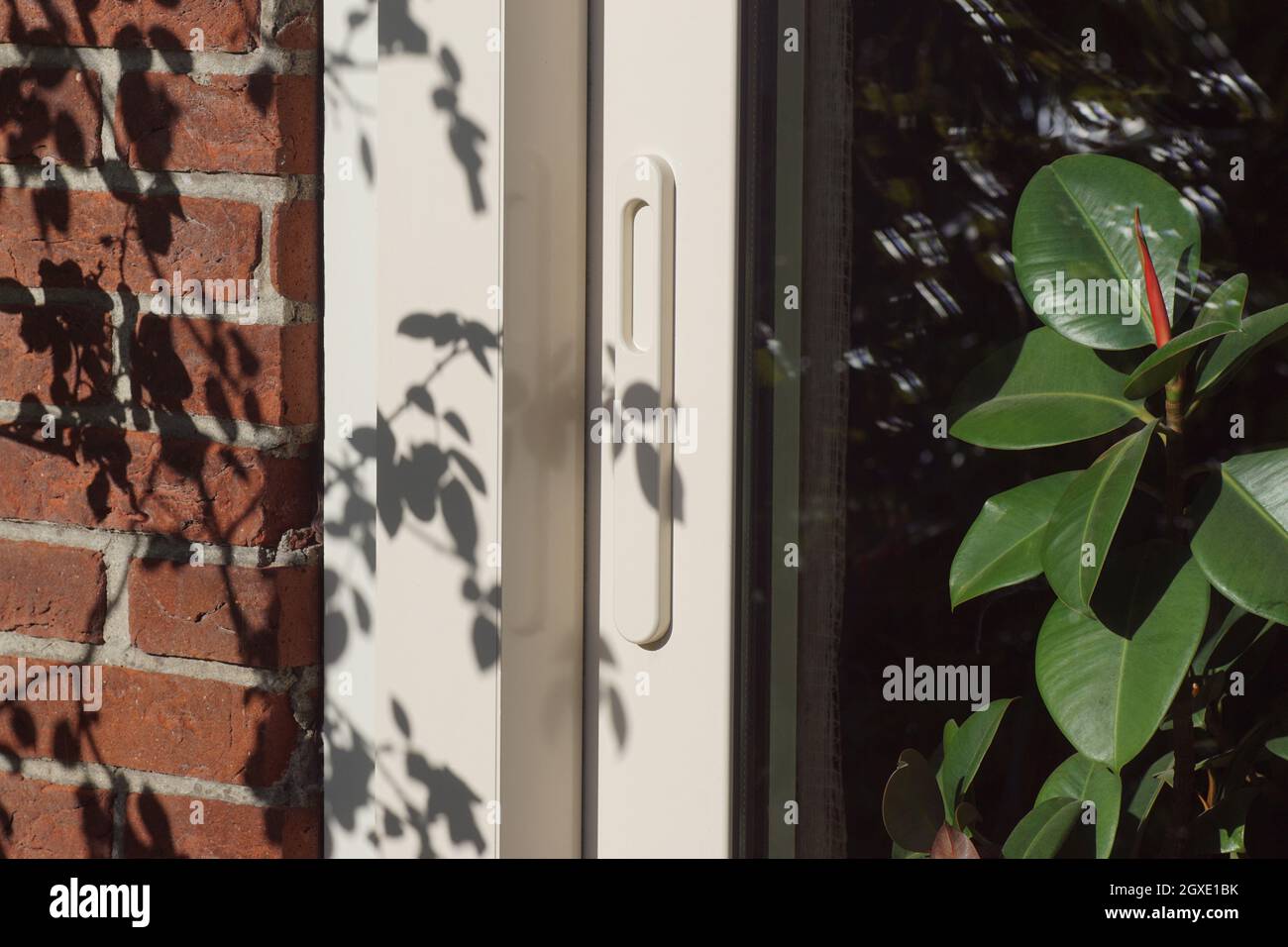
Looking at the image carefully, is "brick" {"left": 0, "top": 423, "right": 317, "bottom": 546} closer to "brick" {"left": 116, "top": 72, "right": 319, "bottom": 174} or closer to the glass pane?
"brick" {"left": 116, "top": 72, "right": 319, "bottom": 174}

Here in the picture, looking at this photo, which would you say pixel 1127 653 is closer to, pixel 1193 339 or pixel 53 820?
pixel 1193 339

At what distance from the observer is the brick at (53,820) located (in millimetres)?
1147

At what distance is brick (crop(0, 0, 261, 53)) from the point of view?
1051mm

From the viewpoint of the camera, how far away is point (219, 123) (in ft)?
3.46

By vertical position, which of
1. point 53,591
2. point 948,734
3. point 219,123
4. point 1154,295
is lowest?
point 948,734

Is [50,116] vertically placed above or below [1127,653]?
above

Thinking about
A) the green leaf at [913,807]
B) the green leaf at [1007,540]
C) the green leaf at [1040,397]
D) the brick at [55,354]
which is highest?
the brick at [55,354]

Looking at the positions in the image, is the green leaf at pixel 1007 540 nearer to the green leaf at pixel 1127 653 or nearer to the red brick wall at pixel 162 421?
the green leaf at pixel 1127 653

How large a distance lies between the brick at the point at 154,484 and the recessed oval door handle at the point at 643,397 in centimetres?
28

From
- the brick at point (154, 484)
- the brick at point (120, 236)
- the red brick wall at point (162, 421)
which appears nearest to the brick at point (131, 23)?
the red brick wall at point (162, 421)

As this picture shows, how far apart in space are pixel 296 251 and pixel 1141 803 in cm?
82

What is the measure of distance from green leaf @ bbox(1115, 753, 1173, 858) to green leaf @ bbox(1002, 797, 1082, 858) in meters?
0.05

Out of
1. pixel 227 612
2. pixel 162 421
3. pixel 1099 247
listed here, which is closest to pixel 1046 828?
pixel 1099 247
